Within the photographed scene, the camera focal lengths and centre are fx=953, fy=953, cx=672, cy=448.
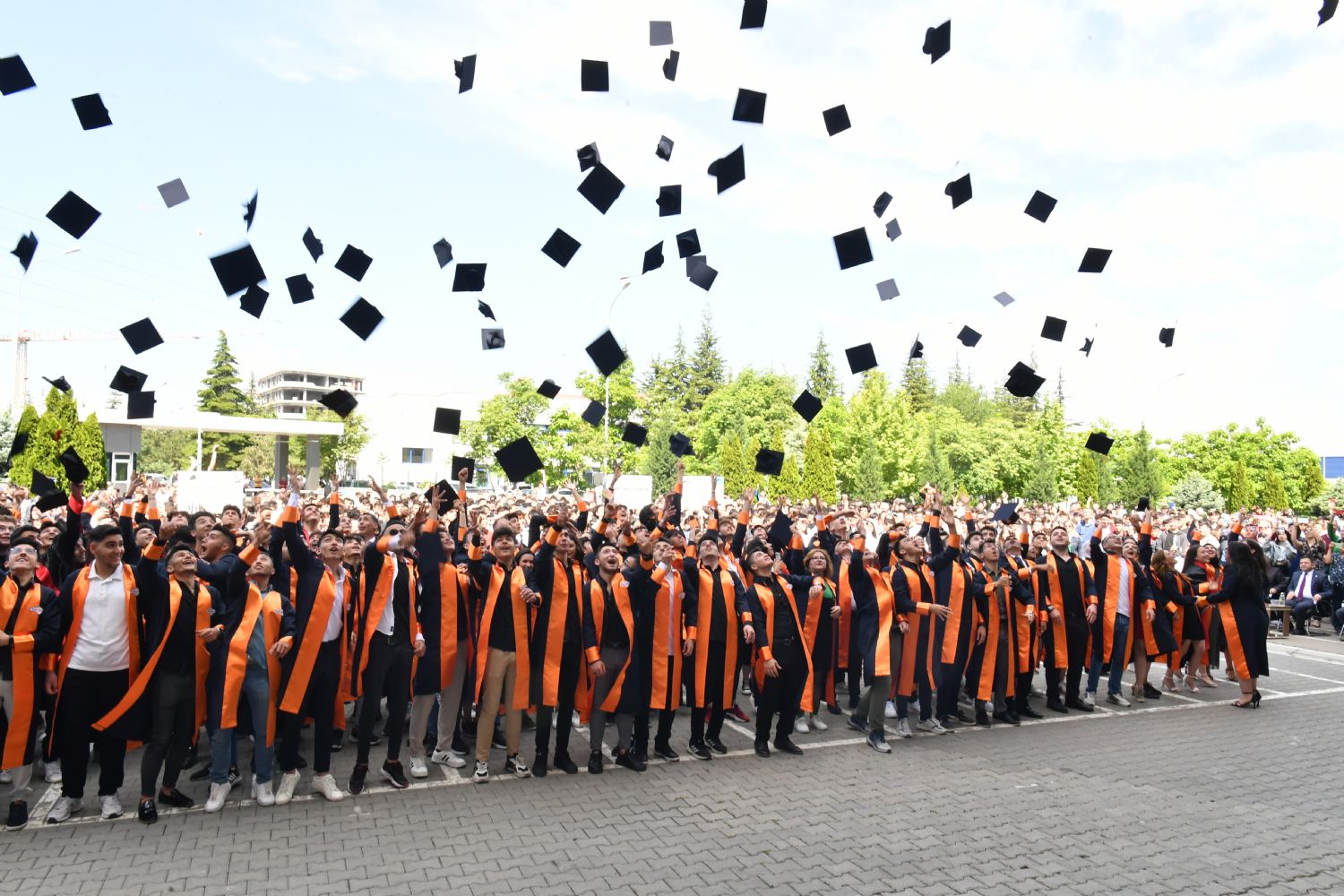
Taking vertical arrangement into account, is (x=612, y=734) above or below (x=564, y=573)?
below

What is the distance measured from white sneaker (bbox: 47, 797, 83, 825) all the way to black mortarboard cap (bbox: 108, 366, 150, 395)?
3505 mm

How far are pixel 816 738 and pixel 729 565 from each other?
1793 mm

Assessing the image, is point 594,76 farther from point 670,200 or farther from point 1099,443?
point 1099,443

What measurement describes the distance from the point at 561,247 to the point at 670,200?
1239 mm

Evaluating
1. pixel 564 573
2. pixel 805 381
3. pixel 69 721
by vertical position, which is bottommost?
pixel 69 721

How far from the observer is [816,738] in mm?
8328

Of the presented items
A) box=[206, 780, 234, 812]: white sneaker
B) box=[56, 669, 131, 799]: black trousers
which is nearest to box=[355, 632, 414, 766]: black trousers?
box=[206, 780, 234, 812]: white sneaker

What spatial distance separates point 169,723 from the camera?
6.02 meters

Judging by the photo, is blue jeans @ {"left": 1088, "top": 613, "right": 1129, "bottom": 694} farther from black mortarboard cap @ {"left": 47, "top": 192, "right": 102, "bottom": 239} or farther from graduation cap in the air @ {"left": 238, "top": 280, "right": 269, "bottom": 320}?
black mortarboard cap @ {"left": 47, "top": 192, "right": 102, "bottom": 239}

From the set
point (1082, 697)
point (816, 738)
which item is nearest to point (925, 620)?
point (816, 738)

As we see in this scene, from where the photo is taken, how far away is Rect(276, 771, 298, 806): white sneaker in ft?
20.7

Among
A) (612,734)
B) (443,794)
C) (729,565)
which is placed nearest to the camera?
(443,794)

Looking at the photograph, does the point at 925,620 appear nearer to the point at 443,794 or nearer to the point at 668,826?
the point at 668,826

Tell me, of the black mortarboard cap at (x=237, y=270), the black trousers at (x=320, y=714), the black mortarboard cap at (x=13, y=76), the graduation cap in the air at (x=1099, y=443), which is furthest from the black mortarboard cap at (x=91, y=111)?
the graduation cap in the air at (x=1099, y=443)
